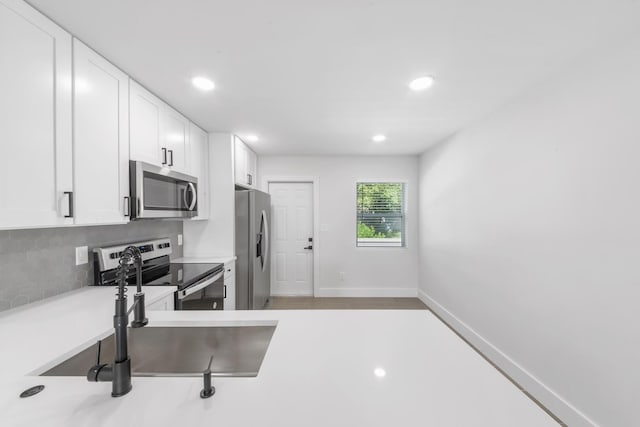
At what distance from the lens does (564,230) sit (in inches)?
68.1

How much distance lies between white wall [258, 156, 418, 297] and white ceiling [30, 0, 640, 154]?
71.9 inches

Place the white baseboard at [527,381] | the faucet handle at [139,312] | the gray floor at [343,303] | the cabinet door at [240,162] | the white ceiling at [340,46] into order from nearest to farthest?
the faucet handle at [139,312], the white ceiling at [340,46], the white baseboard at [527,381], the cabinet door at [240,162], the gray floor at [343,303]

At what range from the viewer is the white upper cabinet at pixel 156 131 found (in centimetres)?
188

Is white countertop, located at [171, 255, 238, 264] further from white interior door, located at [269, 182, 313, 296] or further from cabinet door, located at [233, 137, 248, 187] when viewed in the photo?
white interior door, located at [269, 182, 313, 296]

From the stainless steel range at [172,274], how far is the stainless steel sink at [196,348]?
0.53 metres

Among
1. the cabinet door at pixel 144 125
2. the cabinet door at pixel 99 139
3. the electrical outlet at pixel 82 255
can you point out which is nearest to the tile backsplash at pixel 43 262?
the electrical outlet at pixel 82 255

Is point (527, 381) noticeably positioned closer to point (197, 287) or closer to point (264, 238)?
point (197, 287)

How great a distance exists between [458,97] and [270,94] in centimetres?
158

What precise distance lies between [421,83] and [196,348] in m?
2.26

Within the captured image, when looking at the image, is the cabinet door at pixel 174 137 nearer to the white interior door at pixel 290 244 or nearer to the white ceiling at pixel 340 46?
the white ceiling at pixel 340 46

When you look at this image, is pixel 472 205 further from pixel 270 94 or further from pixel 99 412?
pixel 99 412

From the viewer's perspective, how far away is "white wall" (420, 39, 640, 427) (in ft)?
4.59

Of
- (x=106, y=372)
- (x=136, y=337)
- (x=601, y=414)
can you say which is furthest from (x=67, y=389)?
(x=601, y=414)

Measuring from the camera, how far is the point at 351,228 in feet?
14.1
